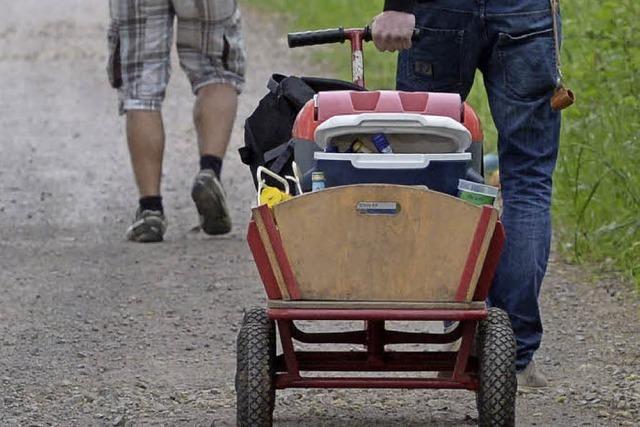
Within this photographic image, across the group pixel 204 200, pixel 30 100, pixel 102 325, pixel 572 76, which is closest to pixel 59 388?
pixel 102 325

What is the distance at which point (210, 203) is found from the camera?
7844mm

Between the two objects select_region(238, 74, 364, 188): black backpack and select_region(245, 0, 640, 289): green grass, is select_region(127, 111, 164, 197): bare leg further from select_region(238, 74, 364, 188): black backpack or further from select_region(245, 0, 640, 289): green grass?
select_region(238, 74, 364, 188): black backpack

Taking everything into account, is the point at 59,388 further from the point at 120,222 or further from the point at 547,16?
the point at 120,222

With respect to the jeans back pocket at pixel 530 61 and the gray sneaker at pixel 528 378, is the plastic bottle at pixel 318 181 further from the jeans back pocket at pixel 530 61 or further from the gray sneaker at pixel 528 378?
the gray sneaker at pixel 528 378

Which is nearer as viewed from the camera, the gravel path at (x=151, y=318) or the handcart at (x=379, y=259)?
the handcart at (x=379, y=259)

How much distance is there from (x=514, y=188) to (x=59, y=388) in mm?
1594

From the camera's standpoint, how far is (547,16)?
5.03 metres

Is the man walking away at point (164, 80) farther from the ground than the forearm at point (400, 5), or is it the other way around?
the forearm at point (400, 5)

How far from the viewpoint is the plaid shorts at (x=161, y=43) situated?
783cm

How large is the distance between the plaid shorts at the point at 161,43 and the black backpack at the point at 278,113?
9.92 feet

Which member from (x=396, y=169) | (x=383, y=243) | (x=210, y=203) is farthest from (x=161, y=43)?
(x=383, y=243)

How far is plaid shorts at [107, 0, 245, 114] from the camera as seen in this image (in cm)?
783

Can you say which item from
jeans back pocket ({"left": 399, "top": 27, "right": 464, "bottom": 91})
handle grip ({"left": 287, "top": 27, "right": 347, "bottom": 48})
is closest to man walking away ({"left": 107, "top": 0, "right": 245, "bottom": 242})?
jeans back pocket ({"left": 399, "top": 27, "right": 464, "bottom": 91})

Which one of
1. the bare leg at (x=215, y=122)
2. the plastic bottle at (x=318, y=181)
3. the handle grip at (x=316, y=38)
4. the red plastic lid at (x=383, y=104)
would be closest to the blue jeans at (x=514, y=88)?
the handle grip at (x=316, y=38)
